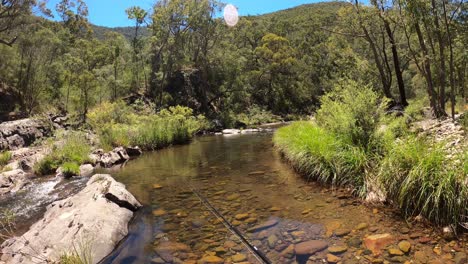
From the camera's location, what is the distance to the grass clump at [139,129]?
17125mm

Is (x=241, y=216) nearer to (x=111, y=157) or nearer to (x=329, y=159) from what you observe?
(x=329, y=159)

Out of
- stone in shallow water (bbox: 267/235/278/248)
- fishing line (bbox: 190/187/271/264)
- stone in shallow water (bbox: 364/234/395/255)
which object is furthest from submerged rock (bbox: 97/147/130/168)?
stone in shallow water (bbox: 364/234/395/255)

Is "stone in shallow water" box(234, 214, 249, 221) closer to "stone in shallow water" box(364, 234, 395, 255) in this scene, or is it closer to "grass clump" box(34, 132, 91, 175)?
"stone in shallow water" box(364, 234, 395, 255)

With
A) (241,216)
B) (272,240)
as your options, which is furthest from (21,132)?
(272,240)

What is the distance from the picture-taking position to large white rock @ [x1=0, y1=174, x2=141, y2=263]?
491 centimetres

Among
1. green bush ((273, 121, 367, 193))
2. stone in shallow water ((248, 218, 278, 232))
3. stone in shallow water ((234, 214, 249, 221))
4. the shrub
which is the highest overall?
the shrub

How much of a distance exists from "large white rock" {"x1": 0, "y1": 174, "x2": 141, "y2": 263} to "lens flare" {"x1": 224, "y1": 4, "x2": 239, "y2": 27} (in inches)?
1263

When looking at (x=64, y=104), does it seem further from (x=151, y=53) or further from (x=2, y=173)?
(x=2, y=173)

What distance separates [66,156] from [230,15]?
3030 centimetres

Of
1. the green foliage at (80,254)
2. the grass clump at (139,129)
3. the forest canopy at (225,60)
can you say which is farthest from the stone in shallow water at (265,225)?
the grass clump at (139,129)

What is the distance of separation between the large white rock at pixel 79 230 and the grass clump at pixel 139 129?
9.70 m

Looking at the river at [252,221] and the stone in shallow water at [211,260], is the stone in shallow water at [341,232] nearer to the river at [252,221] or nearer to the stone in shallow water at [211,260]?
the river at [252,221]

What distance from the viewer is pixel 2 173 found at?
1105 centimetres

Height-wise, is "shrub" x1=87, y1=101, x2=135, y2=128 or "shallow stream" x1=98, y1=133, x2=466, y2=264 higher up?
"shrub" x1=87, y1=101, x2=135, y2=128
